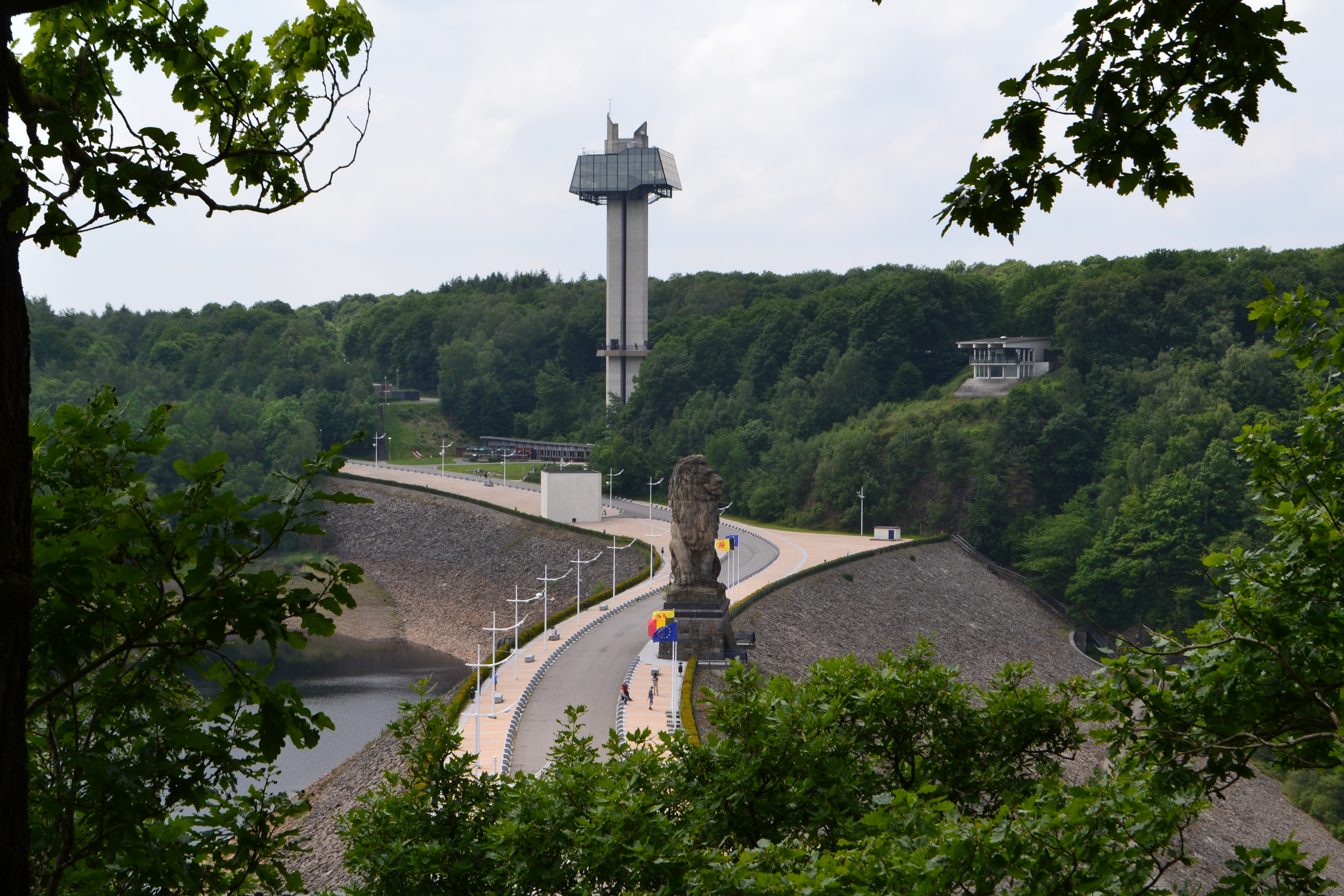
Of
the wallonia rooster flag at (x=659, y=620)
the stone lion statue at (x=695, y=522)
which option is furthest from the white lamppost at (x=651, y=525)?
the wallonia rooster flag at (x=659, y=620)

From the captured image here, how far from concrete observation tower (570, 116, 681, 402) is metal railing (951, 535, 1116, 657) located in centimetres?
3125

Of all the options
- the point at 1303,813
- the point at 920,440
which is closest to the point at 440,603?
the point at 920,440

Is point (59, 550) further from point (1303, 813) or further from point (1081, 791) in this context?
point (1303, 813)

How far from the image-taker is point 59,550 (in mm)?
3979

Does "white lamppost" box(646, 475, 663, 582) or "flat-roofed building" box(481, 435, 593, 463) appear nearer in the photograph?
"white lamppost" box(646, 475, 663, 582)

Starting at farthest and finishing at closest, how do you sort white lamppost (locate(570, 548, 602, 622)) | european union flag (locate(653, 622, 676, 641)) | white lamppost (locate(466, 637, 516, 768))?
white lamppost (locate(570, 548, 602, 622)), european union flag (locate(653, 622, 676, 641)), white lamppost (locate(466, 637, 516, 768))

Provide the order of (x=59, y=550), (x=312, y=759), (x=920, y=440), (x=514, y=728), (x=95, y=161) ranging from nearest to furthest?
(x=59, y=550), (x=95, y=161), (x=514, y=728), (x=312, y=759), (x=920, y=440)

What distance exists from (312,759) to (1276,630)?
2929 cm

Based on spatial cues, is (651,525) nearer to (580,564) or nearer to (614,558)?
(580,564)

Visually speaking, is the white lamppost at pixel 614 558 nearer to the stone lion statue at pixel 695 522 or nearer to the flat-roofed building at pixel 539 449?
the stone lion statue at pixel 695 522

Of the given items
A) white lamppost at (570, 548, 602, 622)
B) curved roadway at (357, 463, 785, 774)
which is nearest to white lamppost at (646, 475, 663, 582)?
white lamppost at (570, 548, 602, 622)

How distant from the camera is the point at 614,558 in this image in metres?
46.8

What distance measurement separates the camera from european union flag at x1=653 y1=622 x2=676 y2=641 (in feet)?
97.0

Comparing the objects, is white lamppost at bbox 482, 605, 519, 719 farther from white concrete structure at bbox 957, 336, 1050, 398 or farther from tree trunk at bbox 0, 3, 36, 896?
white concrete structure at bbox 957, 336, 1050, 398
